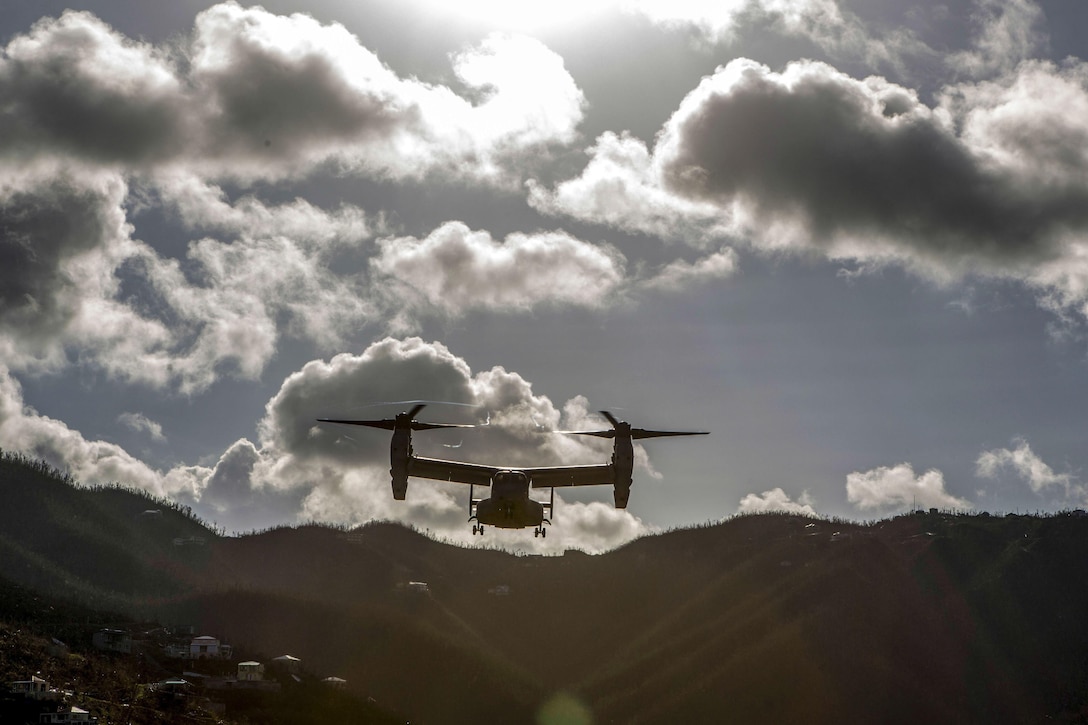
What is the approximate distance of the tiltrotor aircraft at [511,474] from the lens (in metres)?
80.9

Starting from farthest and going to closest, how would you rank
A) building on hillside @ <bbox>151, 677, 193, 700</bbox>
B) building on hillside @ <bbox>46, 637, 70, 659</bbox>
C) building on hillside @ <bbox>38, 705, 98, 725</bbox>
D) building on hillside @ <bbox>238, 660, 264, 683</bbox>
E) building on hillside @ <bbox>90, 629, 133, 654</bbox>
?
1. building on hillside @ <bbox>238, 660, 264, 683</bbox>
2. building on hillside @ <bbox>90, 629, 133, 654</bbox>
3. building on hillside @ <bbox>46, 637, 70, 659</bbox>
4. building on hillside @ <bbox>151, 677, 193, 700</bbox>
5. building on hillside @ <bbox>38, 705, 98, 725</bbox>

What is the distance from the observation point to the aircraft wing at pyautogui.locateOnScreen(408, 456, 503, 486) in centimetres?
8300

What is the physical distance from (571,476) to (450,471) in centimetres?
941

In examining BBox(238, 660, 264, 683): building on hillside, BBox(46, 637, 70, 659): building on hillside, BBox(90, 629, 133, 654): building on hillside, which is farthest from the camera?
BBox(238, 660, 264, 683): building on hillside

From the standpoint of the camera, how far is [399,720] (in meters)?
198

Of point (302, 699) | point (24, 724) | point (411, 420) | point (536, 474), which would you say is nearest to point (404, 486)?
point (411, 420)

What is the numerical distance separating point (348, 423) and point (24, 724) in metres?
73.0

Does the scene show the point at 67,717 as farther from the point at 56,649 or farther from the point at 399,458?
the point at 399,458

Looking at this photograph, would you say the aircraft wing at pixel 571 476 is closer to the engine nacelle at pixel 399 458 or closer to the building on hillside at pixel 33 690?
the engine nacelle at pixel 399 458

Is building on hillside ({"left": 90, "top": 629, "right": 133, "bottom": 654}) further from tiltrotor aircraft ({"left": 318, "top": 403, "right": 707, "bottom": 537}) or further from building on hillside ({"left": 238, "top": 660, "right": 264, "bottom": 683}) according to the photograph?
tiltrotor aircraft ({"left": 318, "top": 403, "right": 707, "bottom": 537})

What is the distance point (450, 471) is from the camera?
8488 cm

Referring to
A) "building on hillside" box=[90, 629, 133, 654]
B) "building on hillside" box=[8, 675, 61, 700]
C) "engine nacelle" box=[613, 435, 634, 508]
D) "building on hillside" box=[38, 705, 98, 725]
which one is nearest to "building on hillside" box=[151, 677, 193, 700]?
"building on hillside" box=[90, 629, 133, 654]

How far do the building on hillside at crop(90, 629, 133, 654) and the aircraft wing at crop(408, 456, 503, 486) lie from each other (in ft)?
420

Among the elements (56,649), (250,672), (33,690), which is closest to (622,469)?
(33,690)
